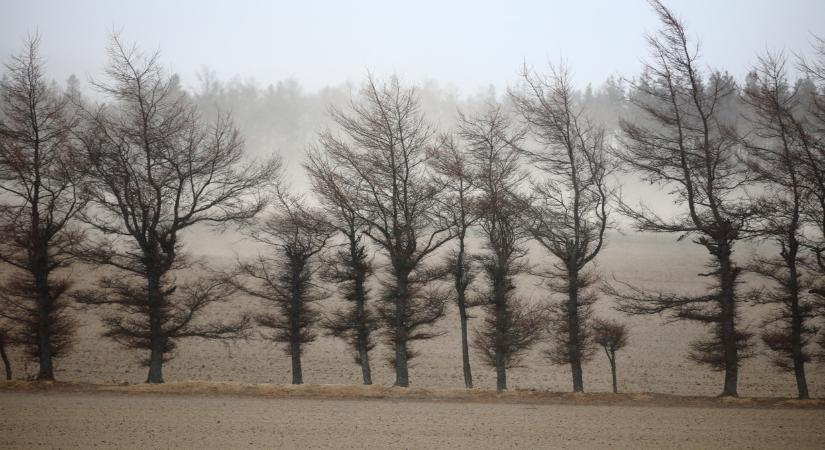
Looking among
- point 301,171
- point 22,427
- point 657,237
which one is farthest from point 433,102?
point 22,427

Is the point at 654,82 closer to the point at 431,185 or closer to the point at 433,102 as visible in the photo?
the point at 431,185

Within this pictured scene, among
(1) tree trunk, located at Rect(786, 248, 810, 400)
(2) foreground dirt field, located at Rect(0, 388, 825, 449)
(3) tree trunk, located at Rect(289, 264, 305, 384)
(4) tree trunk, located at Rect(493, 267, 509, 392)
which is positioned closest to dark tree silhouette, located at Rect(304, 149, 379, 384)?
(3) tree trunk, located at Rect(289, 264, 305, 384)

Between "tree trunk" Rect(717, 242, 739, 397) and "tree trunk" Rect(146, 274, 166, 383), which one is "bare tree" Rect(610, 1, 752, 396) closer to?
"tree trunk" Rect(717, 242, 739, 397)

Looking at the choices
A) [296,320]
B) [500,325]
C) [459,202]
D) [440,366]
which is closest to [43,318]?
[296,320]

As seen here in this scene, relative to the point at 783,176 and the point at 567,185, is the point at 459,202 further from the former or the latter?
the point at 783,176

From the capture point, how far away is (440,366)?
29.3 meters

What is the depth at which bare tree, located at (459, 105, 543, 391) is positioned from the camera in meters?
19.6

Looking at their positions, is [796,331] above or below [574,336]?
below

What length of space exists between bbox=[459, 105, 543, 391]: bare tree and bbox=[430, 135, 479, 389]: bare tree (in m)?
0.35

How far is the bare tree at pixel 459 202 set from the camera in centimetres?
1975

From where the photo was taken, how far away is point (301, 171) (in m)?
89.5

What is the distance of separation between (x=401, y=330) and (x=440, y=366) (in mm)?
10355

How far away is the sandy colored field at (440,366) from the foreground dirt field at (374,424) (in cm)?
931

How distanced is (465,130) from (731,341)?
1072cm
